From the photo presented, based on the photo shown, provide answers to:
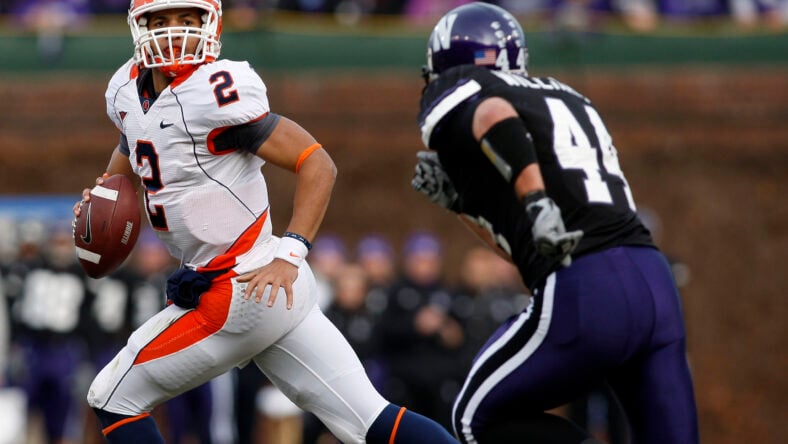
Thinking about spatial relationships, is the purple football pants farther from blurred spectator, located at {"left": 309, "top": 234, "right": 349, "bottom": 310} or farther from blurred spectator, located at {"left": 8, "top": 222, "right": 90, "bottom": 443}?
blurred spectator, located at {"left": 8, "top": 222, "right": 90, "bottom": 443}

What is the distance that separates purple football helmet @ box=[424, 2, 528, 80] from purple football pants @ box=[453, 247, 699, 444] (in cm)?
81

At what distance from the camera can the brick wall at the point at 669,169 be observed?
12023 millimetres

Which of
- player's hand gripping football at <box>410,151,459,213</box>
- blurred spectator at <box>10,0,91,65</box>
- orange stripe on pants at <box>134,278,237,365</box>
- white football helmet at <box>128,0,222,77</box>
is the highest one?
white football helmet at <box>128,0,222,77</box>

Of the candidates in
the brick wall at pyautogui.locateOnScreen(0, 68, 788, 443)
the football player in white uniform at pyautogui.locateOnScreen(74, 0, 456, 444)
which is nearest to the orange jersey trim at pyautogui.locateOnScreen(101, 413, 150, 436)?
the football player in white uniform at pyautogui.locateOnScreen(74, 0, 456, 444)

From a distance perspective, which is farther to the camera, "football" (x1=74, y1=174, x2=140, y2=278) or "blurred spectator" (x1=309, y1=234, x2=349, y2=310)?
"blurred spectator" (x1=309, y1=234, x2=349, y2=310)

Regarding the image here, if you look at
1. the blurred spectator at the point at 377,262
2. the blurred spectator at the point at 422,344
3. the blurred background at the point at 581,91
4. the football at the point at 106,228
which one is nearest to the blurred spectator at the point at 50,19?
the blurred background at the point at 581,91

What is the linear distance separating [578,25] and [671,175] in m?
1.64

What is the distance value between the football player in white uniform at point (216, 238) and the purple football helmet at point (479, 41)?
1.92 ft

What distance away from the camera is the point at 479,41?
4.62 meters

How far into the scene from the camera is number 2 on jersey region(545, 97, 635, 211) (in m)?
4.42

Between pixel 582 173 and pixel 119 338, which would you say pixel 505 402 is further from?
pixel 119 338

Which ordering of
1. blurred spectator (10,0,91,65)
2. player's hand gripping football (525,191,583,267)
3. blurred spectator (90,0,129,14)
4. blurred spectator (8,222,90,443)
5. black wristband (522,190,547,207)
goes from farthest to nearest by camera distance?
blurred spectator (90,0,129,14), blurred spectator (10,0,91,65), blurred spectator (8,222,90,443), black wristband (522,190,547,207), player's hand gripping football (525,191,583,267)

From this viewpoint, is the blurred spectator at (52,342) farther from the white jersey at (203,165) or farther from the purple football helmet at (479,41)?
the purple football helmet at (479,41)

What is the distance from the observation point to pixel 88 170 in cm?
1218
